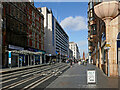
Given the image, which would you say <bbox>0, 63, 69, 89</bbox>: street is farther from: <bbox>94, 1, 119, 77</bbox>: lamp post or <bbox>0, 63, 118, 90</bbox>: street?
<bbox>94, 1, 119, 77</bbox>: lamp post

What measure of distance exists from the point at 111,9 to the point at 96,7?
182 cm

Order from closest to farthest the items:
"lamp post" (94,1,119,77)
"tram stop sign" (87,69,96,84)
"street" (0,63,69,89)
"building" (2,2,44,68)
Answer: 1. "tram stop sign" (87,69,96,84)
2. "street" (0,63,69,89)
3. "lamp post" (94,1,119,77)
4. "building" (2,2,44,68)

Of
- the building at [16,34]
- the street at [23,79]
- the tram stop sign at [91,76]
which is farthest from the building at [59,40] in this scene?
the tram stop sign at [91,76]

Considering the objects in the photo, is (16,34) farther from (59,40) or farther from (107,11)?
(59,40)

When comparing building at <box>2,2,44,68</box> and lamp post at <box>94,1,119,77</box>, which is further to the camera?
building at <box>2,2,44,68</box>

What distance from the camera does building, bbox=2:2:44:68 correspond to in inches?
1339

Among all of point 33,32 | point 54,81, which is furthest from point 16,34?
point 54,81

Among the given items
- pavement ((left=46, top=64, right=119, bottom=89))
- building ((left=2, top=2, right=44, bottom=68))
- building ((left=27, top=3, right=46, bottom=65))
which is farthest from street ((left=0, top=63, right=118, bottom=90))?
building ((left=27, top=3, right=46, bottom=65))

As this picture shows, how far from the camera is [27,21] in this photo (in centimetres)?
4969

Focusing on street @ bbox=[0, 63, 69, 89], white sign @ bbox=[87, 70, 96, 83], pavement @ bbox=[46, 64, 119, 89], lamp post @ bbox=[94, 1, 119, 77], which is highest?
lamp post @ bbox=[94, 1, 119, 77]

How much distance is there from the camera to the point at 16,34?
132ft

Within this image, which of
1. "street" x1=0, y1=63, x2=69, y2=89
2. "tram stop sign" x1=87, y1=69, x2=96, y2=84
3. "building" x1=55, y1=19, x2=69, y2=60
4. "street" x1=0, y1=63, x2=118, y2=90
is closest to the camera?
"street" x1=0, y1=63, x2=118, y2=90

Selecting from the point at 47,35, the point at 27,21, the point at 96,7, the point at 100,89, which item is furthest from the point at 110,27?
the point at 47,35

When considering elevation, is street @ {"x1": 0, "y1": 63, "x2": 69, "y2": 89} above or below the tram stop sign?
below
